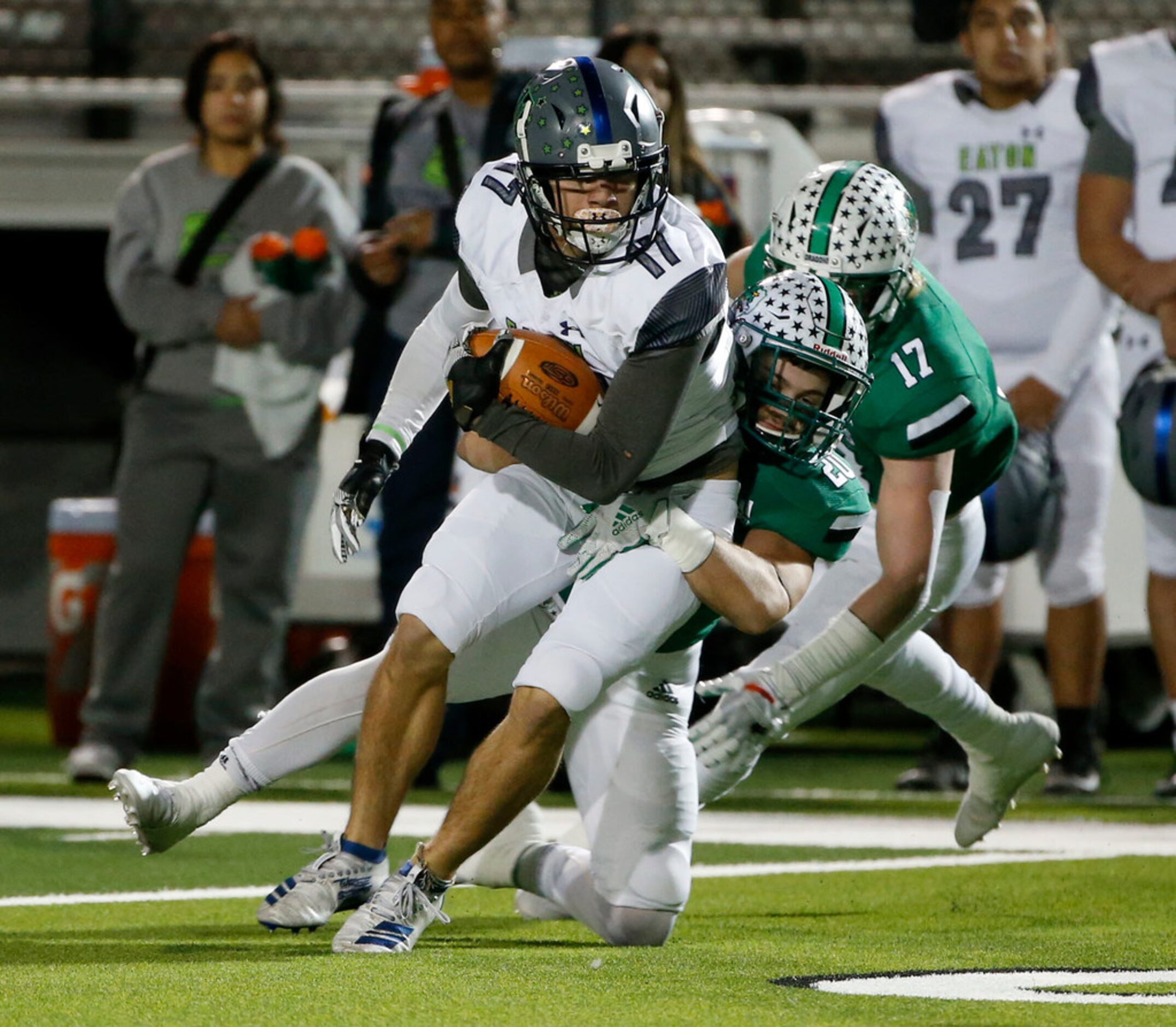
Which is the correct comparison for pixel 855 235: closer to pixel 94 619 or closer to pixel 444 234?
pixel 444 234

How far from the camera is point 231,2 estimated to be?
10312 millimetres

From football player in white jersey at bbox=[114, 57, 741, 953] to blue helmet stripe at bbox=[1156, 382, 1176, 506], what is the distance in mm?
1909

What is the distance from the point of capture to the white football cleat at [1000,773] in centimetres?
429

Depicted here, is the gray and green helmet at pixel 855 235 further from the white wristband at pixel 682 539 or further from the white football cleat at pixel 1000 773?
the white football cleat at pixel 1000 773

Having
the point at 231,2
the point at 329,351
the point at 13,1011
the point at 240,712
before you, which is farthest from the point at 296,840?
the point at 231,2

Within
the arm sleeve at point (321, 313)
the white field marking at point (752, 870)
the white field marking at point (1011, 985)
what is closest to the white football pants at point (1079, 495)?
the white field marking at point (752, 870)

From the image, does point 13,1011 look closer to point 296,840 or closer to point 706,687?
point 706,687

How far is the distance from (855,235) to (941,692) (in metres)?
0.92

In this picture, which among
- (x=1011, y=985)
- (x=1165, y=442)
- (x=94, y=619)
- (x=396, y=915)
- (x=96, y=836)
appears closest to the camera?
(x=1011, y=985)

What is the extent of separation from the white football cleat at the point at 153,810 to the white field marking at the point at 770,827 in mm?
1026

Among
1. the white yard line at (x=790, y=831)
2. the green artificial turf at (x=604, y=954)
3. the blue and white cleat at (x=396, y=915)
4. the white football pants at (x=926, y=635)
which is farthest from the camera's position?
the white yard line at (x=790, y=831)

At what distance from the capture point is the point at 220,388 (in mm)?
5914

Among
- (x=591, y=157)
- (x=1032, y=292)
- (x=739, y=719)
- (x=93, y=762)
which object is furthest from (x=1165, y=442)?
(x=93, y=762)

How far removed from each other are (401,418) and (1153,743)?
435 centimetres
